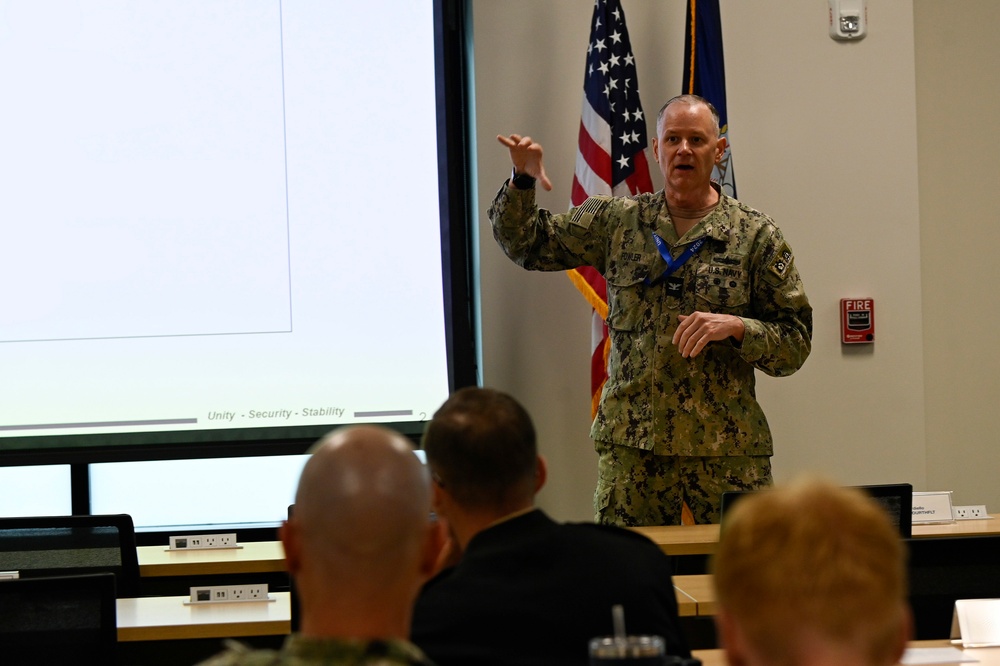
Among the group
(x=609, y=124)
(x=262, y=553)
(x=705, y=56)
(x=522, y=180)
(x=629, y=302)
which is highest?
(x=705, y=56)

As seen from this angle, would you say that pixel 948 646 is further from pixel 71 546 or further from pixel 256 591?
pixel 71 546

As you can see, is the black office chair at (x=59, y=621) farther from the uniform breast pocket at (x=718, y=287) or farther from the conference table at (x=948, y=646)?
the uniform breast pocket at (x=718, y=287)

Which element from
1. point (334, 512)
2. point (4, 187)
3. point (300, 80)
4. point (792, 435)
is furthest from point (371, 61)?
point (334, 512)

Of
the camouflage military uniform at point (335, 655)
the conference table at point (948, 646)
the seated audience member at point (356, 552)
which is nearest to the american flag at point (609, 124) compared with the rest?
the conference table at point (948, 646)

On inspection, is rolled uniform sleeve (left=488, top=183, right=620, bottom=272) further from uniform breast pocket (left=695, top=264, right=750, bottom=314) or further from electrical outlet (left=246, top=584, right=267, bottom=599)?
electrical outlet (left=246, top=584, right=267, bottom=599)

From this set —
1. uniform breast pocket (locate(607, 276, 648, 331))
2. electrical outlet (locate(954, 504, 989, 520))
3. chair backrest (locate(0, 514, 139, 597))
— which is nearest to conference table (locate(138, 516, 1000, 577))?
electrical outlet (locate(954, 504, 989, 520))

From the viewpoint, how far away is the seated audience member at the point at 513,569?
1.51 meters

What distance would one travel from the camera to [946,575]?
2.18 meters

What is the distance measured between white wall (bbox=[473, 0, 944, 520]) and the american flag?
0.23 meters

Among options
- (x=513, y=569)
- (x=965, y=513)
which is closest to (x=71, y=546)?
(x=513, y=569)

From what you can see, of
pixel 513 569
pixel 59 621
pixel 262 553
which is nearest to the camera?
pixel 513 569

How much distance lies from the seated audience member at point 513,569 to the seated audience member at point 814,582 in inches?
23.0

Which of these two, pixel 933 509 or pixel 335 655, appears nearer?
pixel 335 655

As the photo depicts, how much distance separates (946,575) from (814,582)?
4.68 feet
